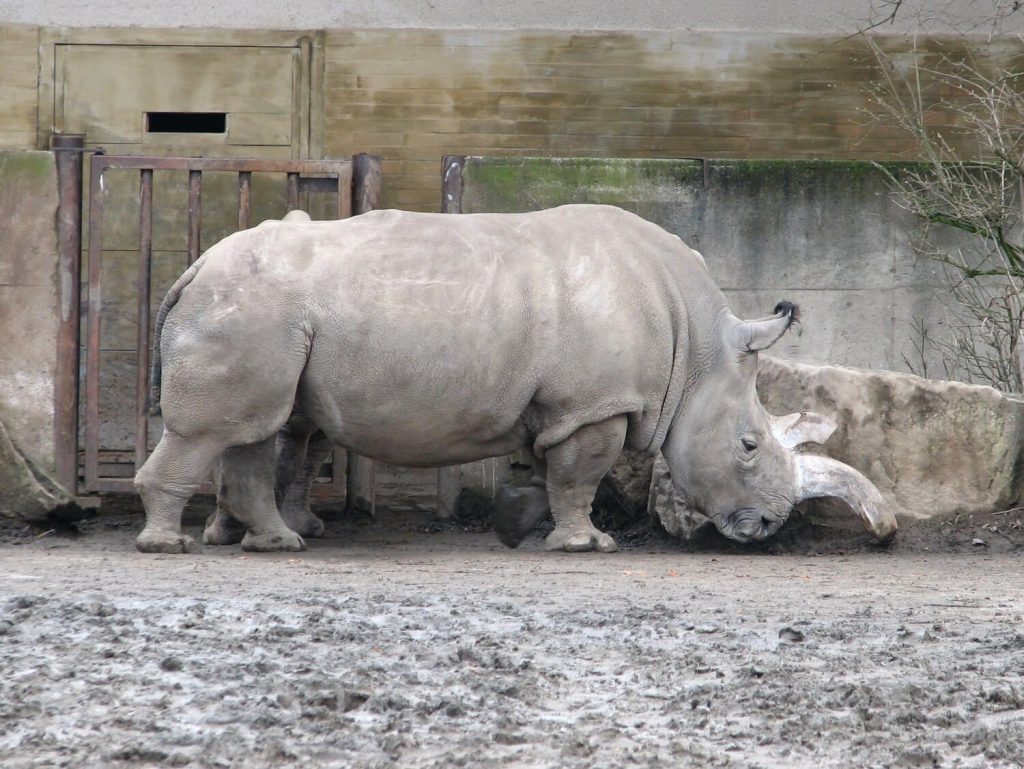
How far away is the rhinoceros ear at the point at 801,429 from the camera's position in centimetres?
823

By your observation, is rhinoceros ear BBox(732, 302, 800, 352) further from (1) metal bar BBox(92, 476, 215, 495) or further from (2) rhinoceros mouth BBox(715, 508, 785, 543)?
(1) metal bar BBox(92, 476, 215, 495)

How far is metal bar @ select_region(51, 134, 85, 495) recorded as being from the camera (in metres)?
8.86

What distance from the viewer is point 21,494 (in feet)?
28.3

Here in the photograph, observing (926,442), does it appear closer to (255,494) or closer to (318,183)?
(255,494)

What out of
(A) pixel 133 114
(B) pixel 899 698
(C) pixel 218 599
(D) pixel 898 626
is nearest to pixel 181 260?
(A) pixel 133 114

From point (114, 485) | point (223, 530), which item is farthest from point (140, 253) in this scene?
point (223, 530)

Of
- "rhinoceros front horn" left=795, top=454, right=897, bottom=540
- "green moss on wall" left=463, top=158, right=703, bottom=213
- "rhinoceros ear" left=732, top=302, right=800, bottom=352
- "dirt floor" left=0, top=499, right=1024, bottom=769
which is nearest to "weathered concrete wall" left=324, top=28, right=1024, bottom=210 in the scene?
"green moss on wall" left=463, top=158, right=703, bottom=213

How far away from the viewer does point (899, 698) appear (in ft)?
14.9

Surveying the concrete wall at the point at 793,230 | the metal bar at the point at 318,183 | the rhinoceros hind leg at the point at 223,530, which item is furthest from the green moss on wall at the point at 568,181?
the rhinoceros hind leg at the point at 223,530

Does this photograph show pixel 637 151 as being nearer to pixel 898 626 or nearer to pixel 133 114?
pixel 133 114

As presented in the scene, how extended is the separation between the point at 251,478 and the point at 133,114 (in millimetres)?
3437

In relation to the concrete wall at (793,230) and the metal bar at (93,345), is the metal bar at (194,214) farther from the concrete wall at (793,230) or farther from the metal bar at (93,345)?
the concrete wall at (793,230)

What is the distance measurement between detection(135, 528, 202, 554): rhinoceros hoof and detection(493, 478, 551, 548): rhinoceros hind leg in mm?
1608

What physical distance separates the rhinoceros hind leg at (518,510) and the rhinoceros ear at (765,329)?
1.21 metres
